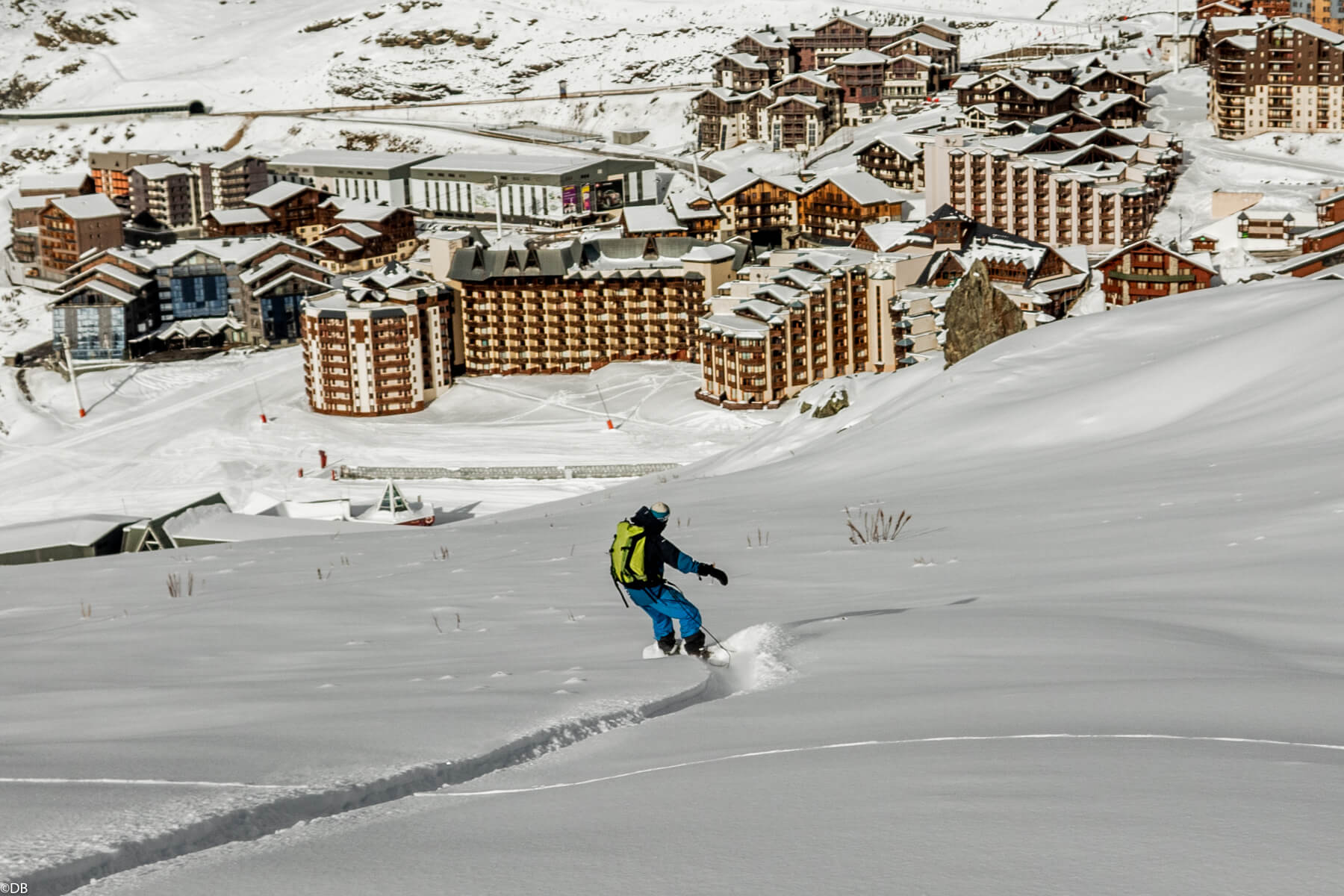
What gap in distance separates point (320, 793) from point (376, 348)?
182 feet

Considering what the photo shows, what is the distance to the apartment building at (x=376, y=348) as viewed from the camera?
58.4m

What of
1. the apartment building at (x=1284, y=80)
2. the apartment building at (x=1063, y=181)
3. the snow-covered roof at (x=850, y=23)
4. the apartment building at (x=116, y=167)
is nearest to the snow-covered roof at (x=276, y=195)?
the apartment building at (x=116, y=167)

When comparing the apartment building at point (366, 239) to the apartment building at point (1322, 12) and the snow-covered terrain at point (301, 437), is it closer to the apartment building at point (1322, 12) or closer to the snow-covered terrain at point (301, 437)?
the snow-covered terrain at point (301, 437)

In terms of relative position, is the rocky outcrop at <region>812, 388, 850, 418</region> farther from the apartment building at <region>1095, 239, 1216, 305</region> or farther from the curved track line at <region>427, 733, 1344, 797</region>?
the apartment building at <region>1095, 239, 1216, 305</region>

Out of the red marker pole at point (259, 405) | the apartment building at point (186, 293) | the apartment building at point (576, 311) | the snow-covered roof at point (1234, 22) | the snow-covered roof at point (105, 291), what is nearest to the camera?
the red marker pole at point (259, 405)

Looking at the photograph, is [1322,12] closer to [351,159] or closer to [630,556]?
[351,159]

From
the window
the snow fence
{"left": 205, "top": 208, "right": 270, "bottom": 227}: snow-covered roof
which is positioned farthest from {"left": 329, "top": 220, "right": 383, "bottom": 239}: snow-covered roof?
the snow fence

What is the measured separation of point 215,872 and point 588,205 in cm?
9027

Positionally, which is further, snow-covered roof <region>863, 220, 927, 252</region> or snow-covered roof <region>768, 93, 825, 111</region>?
snow-covered roof <region>768, 93, 825, 111</region>

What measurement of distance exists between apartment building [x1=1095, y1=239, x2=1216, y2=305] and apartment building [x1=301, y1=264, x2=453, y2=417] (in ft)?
89.7

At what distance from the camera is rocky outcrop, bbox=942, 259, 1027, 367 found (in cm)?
3631

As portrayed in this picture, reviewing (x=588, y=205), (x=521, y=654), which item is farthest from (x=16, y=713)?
(x=588, y=205)

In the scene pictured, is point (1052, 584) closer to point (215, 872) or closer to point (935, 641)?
point (935, 641)

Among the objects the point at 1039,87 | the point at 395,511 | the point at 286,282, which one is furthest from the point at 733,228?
the point at 395,511
